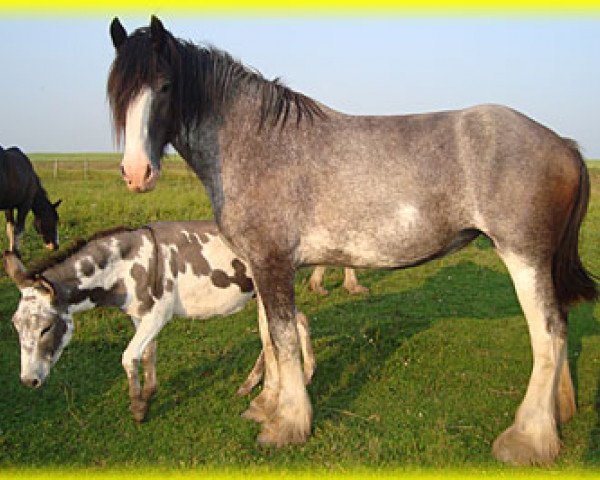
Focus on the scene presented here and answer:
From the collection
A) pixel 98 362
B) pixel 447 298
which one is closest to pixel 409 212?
pixel 98 362

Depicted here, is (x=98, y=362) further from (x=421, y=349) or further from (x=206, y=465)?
(x=421, y=349)

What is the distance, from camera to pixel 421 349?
7.35m

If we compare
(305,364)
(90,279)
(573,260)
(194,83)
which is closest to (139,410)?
(90,279)

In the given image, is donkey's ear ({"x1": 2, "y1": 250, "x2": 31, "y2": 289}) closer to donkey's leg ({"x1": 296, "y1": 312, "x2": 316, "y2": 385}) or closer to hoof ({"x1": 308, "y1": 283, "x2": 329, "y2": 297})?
donkey's leg ({"x1": 296, "y1": 312, "x2": 316, "y2": 385})

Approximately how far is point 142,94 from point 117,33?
2.14 feet

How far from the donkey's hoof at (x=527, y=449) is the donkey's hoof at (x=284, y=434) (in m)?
1.63

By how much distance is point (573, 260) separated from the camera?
15.8 ft

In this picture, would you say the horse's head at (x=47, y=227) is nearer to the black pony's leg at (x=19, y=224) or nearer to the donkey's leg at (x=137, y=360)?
the black pony's leg at (x=19, y=224)

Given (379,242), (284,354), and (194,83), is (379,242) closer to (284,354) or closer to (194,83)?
(284,354)

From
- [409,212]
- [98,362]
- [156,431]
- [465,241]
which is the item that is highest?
[409,212]

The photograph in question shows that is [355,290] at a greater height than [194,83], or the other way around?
[194,83]

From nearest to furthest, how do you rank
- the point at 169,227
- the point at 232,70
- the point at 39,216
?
the point at 232,70 < the point at 169,227 < the point at 39,216

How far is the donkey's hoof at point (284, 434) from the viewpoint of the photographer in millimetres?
4871

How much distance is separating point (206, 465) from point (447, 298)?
275 inches
